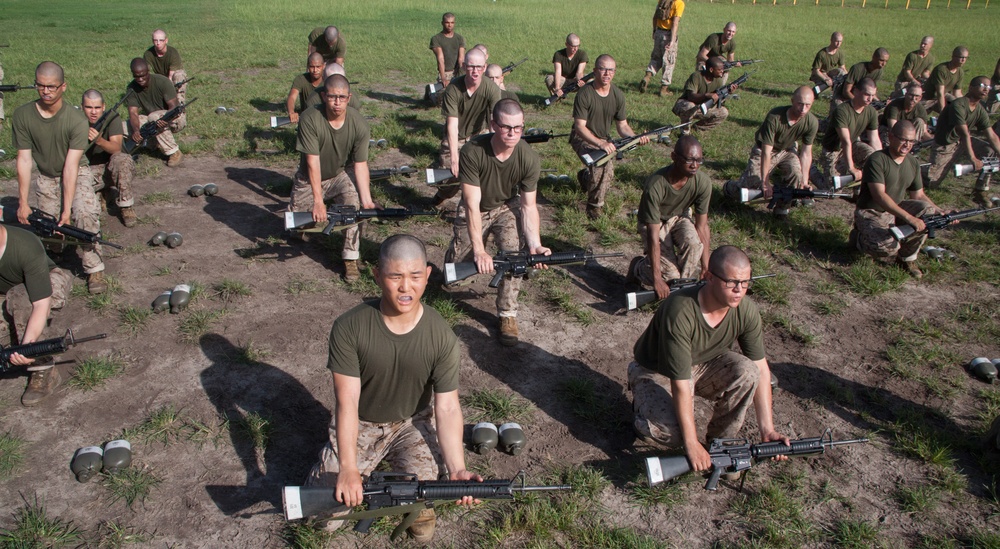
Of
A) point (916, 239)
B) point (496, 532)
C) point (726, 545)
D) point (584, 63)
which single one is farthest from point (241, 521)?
point (584, 63)

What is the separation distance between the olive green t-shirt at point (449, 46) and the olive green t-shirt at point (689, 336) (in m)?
11.5

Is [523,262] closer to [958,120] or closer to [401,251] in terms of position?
[401,251]

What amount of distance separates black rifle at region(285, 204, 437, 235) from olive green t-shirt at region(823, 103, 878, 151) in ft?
21.9

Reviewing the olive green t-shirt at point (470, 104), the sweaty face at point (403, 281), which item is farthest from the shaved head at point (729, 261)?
the olive green t-shirt at point (470, 104)

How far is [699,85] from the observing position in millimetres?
13188

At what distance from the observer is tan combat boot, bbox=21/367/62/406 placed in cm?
547

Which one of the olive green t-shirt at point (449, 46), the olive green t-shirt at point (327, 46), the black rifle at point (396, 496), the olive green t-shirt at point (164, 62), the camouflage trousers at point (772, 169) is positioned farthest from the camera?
the olive green t-shirt at point (449, 46)

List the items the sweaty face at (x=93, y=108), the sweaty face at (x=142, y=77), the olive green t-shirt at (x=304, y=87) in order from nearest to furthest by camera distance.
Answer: the sweaty face at (x=93, y=108)
the sweaty face at (x=142, y=77)
the olive green t-shirt at (x=304, y=87)

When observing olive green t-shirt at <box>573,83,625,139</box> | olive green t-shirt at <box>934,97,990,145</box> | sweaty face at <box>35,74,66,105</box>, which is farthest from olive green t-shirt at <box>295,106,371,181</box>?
olive green t-shirt at <box>934,97,990,145</box>

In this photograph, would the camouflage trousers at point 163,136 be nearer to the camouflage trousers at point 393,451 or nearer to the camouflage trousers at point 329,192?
the camouflage trousers at point 329,192

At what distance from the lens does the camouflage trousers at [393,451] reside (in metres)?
4.34

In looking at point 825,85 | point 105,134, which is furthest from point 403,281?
point 825,85

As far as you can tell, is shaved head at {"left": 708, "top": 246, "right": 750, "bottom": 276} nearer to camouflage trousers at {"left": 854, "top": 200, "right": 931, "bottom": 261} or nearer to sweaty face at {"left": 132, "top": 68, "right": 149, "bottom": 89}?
camouflage trousers at {"left": 854, "top": 200, "right": 931, "bottom": 261}

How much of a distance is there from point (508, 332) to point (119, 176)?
5680 mm
